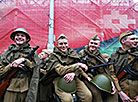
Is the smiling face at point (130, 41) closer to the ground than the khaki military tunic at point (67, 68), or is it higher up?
higher up

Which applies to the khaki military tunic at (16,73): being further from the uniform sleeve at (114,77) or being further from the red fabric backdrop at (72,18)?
the red fabric backdrop at (72,18)

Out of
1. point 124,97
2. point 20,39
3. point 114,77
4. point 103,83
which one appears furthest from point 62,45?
point 124,97

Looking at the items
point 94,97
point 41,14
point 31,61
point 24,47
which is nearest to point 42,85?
point 31,61

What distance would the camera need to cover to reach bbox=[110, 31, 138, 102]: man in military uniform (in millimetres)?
2938

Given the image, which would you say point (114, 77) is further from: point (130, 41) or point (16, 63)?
point (16, 63)

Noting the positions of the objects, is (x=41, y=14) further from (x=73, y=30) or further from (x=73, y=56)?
(x=73, y=56)

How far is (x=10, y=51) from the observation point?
2840 millimetres

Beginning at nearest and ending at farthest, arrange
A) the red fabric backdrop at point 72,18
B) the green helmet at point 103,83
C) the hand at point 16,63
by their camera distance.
→ 1. the hand at point 16,63
2. the green helmet at point 103,83
3. the red fabric backdrop at point 72,18

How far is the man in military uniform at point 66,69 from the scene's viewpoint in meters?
2.71

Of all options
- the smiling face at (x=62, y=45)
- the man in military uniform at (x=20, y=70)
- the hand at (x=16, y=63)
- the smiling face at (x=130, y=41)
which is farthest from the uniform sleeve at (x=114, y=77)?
the hand at (x=16, y=63)

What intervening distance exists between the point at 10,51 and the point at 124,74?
2534 millimetres

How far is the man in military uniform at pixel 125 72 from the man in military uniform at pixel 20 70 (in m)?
1.82

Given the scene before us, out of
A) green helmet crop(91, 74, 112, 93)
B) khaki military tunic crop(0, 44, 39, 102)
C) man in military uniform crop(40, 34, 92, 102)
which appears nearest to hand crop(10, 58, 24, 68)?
khaki military tunic crop(0, 44, 39, 102)

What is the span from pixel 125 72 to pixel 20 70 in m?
2.26
